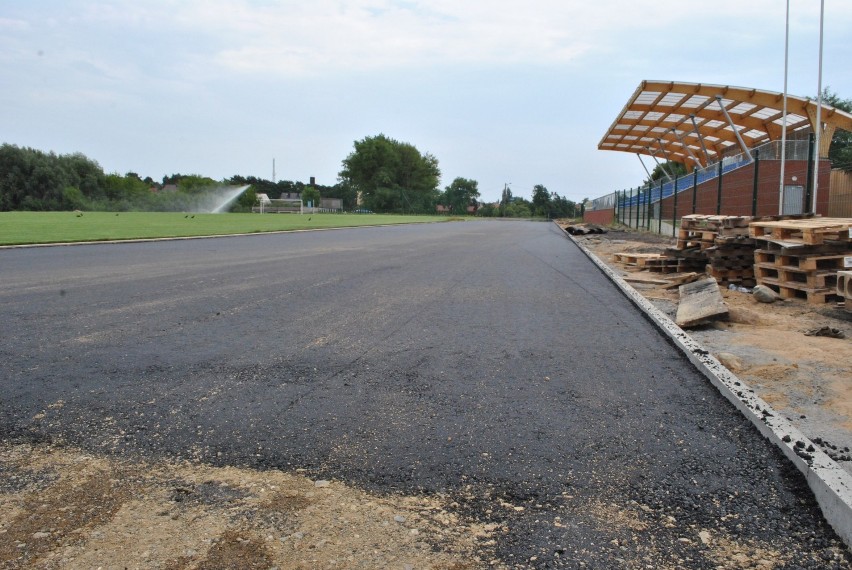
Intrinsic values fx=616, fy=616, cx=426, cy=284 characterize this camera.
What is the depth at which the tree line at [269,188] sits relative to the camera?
2793 inches

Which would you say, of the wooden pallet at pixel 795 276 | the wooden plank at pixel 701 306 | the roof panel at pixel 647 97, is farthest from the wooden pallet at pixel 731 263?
the roof panel at pixel 647 97

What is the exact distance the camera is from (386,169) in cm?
11688

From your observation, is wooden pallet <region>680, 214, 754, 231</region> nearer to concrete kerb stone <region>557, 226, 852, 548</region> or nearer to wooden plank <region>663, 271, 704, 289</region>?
wooden plank <region>663, 271, 704, 289</region>

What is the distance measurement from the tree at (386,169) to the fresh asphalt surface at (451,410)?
96.8 m

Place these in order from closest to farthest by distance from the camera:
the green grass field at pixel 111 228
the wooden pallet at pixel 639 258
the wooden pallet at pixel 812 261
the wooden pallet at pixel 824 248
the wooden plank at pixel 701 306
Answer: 1. the wooden plank at pixel 701 306
2. the wooden pallet at pixel 812 261
3. the wooden pallet at pixel 824 248
4. the wooden pallet at pixel 639 258
5. the green grass field at pixel 111 228

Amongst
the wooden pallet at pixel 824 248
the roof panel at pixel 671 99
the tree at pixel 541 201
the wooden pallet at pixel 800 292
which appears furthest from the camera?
the tree at pixel 541 201

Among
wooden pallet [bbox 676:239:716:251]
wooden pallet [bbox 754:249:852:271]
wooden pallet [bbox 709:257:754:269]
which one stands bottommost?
wooden pallet [bbox 709:257:754:269]

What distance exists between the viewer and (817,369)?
4.92 meters

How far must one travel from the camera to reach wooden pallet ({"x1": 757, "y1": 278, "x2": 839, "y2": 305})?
7.91 metres

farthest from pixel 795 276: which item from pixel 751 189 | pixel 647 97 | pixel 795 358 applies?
pixel 647 97

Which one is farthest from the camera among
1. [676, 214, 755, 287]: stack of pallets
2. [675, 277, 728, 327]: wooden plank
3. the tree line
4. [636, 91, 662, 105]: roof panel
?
the tree line

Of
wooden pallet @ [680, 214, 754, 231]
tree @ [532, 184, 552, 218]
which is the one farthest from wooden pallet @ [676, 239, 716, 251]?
tree @ [532, 184, 552, 218]

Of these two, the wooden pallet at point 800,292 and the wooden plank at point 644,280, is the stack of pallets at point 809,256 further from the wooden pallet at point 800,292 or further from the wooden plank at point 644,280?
the wooden plank at point 644,280

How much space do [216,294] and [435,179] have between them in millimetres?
123085
